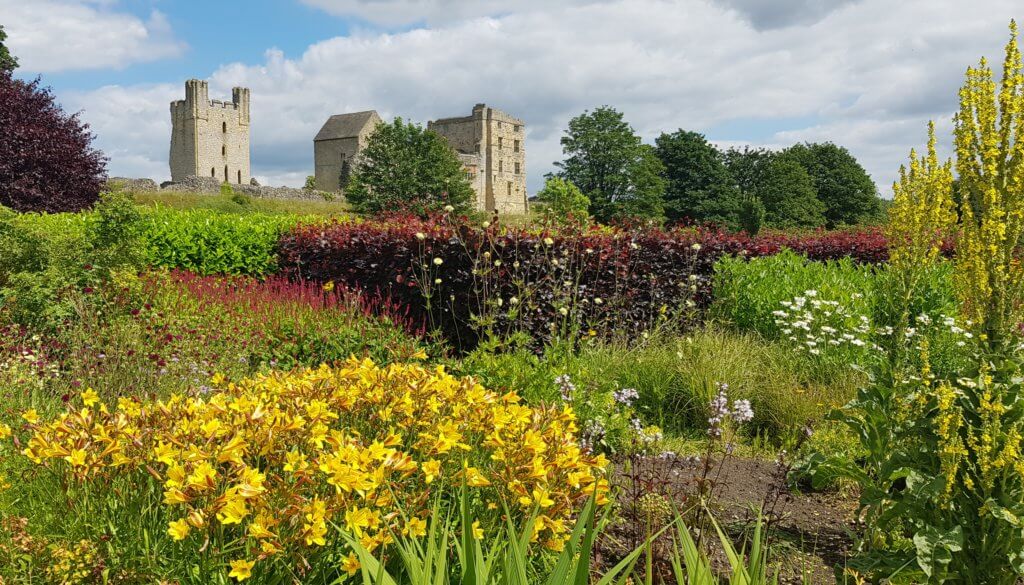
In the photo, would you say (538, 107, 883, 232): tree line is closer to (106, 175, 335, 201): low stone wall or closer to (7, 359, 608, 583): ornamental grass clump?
(106, 175, 335, 201): low stone wall

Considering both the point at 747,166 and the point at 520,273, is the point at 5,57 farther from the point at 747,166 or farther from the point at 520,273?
the point at 747,166

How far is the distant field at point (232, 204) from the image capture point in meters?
32.2

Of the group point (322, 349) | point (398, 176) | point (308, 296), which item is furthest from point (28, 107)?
point (322, 349)

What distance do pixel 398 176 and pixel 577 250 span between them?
88.5 ft

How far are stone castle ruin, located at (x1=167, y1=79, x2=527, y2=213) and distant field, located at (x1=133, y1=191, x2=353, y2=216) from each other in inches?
830

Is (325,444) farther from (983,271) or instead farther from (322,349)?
(322,349)

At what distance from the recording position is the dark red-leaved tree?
19625 mm

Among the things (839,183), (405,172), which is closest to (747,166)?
(839,183)

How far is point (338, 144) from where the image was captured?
61.2 metres

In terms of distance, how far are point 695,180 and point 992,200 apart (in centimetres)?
4650

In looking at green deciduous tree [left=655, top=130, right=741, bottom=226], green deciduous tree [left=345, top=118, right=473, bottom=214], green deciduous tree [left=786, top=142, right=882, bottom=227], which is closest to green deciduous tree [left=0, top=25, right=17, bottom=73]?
green deciduous tree [left=345, top=118, right=473, bottom=214]

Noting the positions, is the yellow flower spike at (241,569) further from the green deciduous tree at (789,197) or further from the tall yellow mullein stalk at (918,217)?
the green deciduous tree at (789,197)

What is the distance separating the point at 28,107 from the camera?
21.1 m

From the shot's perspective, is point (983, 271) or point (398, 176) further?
point (398, 176)
